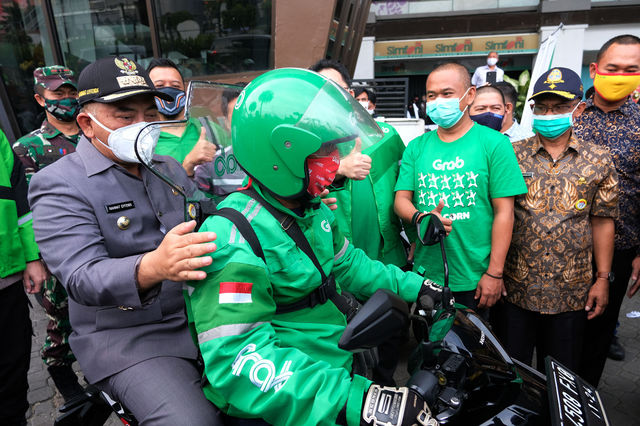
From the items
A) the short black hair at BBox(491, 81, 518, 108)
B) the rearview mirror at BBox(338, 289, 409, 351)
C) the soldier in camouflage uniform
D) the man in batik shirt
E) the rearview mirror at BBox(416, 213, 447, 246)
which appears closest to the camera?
the rearview mirror at BBox(338, 289, 409, 351)

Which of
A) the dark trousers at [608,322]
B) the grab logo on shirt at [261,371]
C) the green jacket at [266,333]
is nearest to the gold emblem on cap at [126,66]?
the green jacket at [266,333]

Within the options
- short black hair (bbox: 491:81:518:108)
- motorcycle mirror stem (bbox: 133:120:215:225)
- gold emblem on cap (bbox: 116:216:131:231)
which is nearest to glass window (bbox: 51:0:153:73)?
short black hair (bbox: 491:81:518:108)

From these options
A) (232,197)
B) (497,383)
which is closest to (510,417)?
(497,383)

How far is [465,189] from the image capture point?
283 cm

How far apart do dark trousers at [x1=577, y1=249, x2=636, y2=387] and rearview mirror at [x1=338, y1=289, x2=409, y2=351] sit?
2792 mm

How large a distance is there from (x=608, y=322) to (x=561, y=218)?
1169 millimetres

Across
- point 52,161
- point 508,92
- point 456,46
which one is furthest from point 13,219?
point 456,46

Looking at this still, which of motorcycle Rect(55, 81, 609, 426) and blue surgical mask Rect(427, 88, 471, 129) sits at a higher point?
blue surgical mask Rect(427, 88, 471, 129)

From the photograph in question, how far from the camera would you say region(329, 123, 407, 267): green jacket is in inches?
118

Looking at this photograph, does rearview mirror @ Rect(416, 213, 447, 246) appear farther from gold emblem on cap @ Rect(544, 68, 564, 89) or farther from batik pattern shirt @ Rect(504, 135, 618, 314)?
gold emblem on cap @ Rect(544, 68, 564, 89)

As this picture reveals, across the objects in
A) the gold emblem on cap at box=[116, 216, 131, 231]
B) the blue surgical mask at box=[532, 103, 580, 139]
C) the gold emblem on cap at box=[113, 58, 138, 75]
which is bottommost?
the gold emblem on cap at box=[116, 216, 131, 231]

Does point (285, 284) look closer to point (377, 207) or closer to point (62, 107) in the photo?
point (377, 207)

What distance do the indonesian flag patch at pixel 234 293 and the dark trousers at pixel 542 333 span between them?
7.52ft

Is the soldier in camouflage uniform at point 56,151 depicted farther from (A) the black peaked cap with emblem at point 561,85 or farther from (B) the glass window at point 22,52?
(B) the glass window at point 22,52
